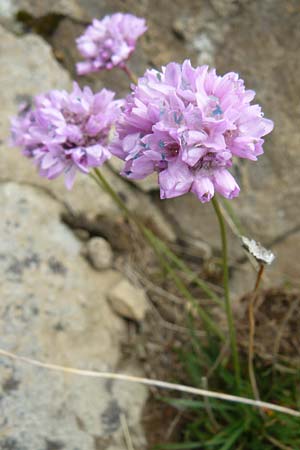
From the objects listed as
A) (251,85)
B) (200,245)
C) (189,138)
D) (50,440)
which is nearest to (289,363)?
(200,245)

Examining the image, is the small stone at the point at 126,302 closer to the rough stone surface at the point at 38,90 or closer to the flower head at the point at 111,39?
the rough stone surface at the point at 38,90

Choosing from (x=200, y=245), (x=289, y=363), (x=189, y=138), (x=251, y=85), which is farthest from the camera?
(x=200, y=245)

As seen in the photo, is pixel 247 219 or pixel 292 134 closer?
pixel 292 134

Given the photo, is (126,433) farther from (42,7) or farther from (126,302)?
(42,7)

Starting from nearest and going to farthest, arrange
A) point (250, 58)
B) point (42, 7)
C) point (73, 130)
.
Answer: point (73, 130) < point (250, 58) < point (42, 7)

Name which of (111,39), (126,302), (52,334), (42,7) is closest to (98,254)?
(126,302)

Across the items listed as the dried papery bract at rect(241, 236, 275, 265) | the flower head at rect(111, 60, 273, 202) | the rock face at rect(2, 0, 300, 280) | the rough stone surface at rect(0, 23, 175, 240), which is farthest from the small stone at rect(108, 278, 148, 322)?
the flower head at rect(111, 60, 273, 202)

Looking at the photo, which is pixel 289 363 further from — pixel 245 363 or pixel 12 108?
pixel 12 108

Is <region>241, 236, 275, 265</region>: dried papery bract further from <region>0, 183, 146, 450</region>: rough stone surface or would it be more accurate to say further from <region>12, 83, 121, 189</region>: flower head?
<region>0, 183, 146, 450</region>: rough stone surface
